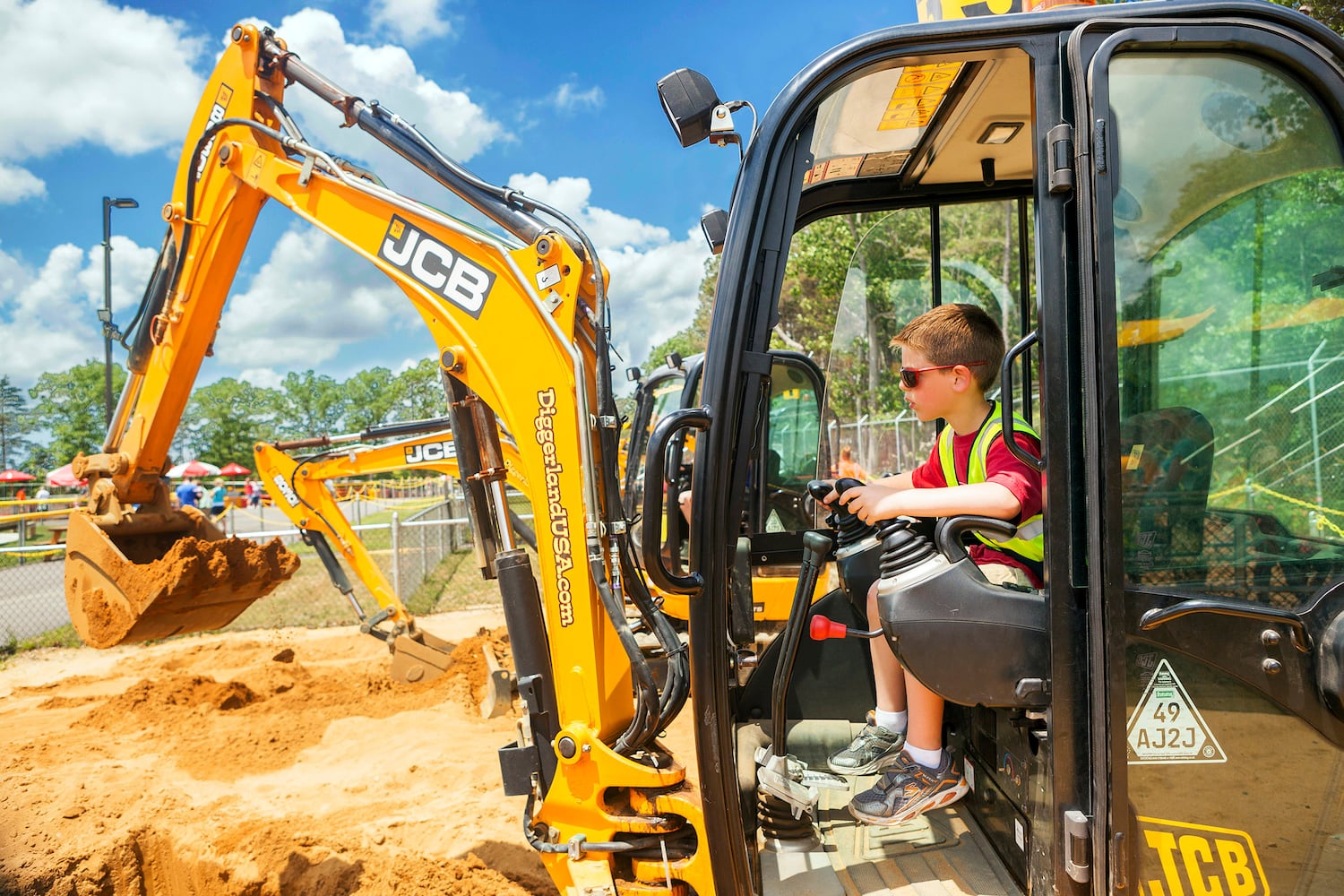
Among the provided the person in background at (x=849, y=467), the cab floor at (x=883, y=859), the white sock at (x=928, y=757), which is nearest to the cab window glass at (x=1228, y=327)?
the white sock at (x=928, y=757)

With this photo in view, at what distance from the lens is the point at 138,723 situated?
6207mm

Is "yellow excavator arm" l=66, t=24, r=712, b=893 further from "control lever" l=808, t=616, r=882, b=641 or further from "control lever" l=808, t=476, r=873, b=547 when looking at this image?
"control lever" l=808, t=476, r=873, b=547

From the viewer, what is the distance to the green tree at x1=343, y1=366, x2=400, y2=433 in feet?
273

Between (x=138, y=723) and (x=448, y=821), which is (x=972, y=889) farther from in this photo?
(x=138, y=723)

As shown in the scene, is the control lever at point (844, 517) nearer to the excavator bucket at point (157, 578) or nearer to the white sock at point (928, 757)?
the white sock at point (928, 757)

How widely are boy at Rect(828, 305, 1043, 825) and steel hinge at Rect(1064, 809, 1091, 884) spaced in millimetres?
439

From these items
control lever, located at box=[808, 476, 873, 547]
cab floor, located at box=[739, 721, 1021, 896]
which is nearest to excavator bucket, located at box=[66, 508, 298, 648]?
cab floor, located at box=[739, 721, 1021, 896]

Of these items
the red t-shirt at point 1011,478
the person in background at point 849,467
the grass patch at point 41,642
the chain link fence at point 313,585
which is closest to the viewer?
the red t-shirt at point 1011,478

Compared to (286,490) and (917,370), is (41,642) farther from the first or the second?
(917,370)

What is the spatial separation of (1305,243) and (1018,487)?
2.59 ft

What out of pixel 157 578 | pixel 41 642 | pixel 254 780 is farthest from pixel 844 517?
pixel 41 642

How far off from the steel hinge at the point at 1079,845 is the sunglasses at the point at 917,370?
1127 millimetres

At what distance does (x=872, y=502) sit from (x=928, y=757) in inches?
28.2

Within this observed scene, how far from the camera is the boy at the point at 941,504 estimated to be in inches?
78.9
